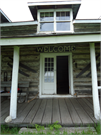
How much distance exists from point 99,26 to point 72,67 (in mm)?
2254

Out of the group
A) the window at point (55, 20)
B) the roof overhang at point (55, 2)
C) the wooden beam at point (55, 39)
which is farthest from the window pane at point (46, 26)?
the wooden beam at point (55, 39)

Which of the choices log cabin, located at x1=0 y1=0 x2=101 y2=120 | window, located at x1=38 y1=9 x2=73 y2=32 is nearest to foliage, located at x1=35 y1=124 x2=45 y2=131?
log cabin, located at x1=0 y1=0 x2=101 y2=120

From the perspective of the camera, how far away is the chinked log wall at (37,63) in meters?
3.48

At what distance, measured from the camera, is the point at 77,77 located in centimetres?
349

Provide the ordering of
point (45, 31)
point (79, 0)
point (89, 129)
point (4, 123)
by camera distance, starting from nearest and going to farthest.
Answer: point (89, 129) < point (4, 123) < point (79, 0) < point (45, 31)

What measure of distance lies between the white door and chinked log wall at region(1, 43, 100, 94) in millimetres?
397

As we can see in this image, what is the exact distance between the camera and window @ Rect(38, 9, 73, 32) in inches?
144

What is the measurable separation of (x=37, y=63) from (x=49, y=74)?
0.76m

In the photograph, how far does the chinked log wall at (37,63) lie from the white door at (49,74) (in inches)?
15.6

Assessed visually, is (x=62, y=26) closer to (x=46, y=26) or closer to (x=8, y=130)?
(x=46, y=26)

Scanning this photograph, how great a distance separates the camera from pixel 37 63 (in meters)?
3.56

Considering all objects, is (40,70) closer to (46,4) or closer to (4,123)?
(4,123)

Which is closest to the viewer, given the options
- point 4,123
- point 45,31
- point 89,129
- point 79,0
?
point 89,129

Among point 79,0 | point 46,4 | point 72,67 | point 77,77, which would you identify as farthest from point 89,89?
point 46,4
